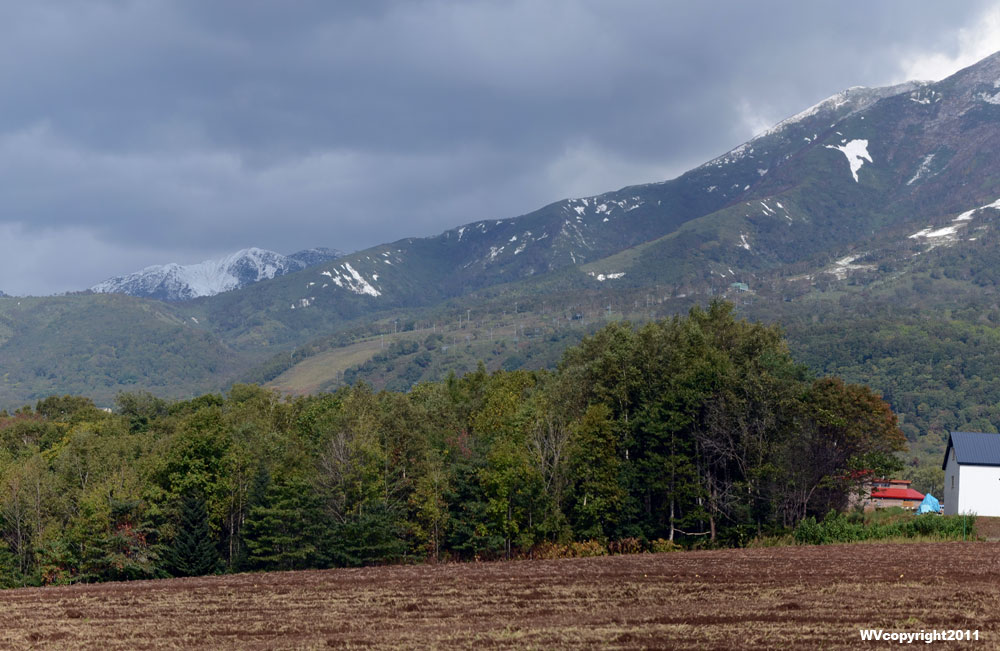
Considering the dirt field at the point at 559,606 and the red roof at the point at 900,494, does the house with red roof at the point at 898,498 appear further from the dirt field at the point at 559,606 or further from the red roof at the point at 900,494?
the dirt field at the point at 559,606

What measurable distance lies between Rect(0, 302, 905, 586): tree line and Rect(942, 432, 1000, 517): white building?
25.1 ft

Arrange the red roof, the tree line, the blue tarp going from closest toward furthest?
the tree line, the blue tarp, the red roof

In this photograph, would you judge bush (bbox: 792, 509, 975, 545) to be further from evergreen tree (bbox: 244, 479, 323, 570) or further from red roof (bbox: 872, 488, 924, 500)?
red roof (bbox: 872, 488, 924, 500)

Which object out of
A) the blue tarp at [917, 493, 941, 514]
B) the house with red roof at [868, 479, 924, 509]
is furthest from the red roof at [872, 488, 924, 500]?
the blue tarp at [917, 493, 941, 514]

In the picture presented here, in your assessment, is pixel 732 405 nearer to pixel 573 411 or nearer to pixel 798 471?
pixel 798 471

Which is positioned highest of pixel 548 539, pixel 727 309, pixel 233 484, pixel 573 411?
pixel 727 309

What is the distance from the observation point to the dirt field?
32.6m

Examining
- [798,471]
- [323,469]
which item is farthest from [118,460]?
[798,471]

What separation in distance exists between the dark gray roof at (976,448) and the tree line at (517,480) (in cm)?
725

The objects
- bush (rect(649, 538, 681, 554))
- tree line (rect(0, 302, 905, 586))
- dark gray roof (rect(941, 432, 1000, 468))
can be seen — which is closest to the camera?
bush (rect(649, 538, 681, 554))

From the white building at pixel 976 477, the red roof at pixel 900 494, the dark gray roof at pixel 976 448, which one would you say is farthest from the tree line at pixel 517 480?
the red roof at pixel 900 494

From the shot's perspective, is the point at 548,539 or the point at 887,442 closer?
the point at 887,442

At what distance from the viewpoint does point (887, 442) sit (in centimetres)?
7606

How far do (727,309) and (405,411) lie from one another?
114 ft
